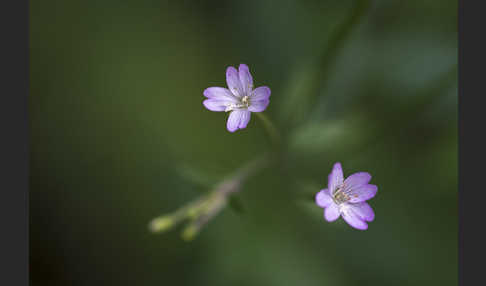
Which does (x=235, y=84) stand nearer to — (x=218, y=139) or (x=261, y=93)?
(x=261, y=93)

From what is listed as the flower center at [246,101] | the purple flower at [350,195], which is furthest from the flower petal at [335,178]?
the flower center at [246,101]

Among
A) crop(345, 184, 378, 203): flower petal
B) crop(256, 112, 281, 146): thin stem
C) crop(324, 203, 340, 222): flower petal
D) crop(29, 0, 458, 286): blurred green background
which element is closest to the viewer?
crop(324, 203, 340, 222): flower petal

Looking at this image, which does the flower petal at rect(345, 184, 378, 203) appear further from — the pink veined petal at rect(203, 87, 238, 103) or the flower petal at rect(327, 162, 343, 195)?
the pink veined petal at rect(203, 87, 238, 103)

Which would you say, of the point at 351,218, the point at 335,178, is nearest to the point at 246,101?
the point at 335,178

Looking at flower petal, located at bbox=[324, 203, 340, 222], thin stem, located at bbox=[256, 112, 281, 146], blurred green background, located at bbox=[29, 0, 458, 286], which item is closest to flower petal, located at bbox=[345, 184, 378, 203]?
flower petal, located at bbox=[324, 203, 340, 222]

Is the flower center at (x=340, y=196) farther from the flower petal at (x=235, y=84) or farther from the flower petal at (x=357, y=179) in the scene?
the flower petal at (x=235, y=84)

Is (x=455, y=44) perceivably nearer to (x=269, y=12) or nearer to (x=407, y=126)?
(x=407, y=126)
